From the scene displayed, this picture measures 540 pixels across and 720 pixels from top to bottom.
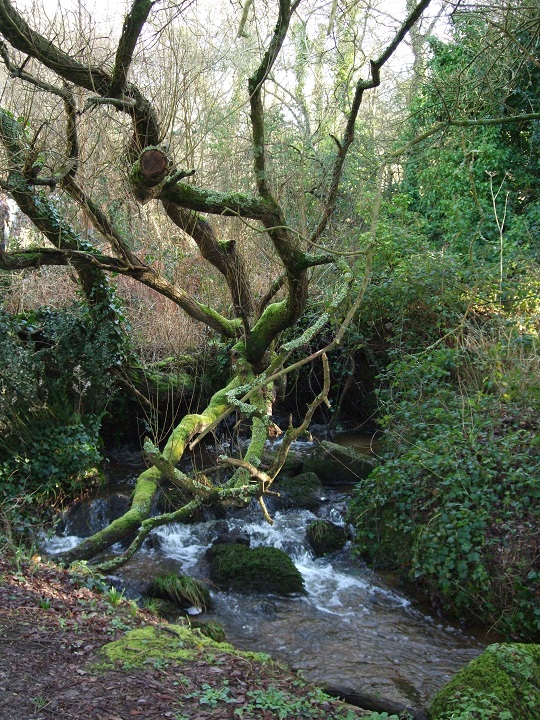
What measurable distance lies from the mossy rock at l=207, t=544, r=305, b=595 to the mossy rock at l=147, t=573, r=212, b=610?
438mm

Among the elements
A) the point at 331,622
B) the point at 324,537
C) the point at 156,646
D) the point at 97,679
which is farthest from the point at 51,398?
the point at 97,679

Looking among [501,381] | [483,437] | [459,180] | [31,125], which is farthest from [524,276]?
[31,125]

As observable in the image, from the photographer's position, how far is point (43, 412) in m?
8.66

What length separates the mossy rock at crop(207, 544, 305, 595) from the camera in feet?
24.1

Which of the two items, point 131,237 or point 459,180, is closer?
point 131,237

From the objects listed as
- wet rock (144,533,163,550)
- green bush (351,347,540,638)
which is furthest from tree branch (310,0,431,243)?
wet rock (144,533,163,550)

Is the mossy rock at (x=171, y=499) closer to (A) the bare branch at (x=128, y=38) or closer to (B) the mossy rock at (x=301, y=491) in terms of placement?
(B) the mossy rock at (x=301, y=491)

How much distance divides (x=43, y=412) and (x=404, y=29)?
637 centimetres

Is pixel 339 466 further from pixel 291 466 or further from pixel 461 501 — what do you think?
pixel 461 501

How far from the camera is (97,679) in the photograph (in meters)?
4.17

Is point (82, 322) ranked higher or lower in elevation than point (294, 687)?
higher

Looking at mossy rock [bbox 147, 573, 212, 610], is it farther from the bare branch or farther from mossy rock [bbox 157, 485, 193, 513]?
the bare branch

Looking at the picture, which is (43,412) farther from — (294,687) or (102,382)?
(294,687)

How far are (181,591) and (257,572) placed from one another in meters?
0.98
